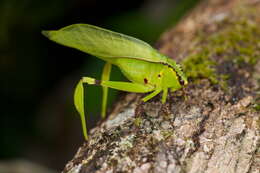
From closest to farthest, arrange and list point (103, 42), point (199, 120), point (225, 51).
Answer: point (199, 120) → point (103, 42) → point (225, 51)

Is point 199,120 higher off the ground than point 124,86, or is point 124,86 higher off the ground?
point 124,86

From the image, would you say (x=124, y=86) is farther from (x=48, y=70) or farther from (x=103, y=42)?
(x=48, y=70)

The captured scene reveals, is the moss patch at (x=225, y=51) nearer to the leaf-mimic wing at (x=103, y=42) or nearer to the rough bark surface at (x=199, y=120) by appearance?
the rough bark surface at (x=199, y=120)

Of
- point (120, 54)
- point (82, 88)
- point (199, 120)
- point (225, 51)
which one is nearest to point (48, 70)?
point (82, 88)

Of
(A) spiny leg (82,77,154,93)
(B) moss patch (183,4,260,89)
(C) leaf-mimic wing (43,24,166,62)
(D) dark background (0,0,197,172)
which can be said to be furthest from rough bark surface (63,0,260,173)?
(D) dark background (0,0,197,172)

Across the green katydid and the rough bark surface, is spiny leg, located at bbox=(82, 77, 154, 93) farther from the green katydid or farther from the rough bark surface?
the rough bark surface

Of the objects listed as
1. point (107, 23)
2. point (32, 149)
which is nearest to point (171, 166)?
point (107, 23)

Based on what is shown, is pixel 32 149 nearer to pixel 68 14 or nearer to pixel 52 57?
pixel 52 57
